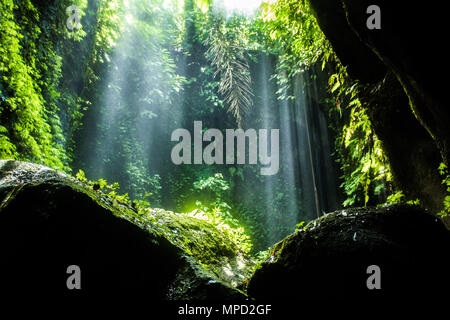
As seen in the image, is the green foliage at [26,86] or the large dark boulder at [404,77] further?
the green foliage at [26,86]

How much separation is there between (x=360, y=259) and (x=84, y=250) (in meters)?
1.93

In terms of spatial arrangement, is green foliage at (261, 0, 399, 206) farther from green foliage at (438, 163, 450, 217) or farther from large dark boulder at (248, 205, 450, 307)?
large dark boulder at (248, 205, 450, 307)

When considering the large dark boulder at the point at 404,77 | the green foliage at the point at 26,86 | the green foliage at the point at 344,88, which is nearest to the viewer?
the large dark boulder at the point at 404,77

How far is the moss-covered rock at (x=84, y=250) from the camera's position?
1.62 metres

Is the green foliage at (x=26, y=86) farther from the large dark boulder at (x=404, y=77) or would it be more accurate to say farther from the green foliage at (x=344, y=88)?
the large dark boulder at (x=404, y=77)

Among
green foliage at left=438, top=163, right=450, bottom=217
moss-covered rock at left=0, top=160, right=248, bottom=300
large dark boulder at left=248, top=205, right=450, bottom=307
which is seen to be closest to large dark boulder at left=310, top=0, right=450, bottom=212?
green foliage at left=438, top=163, right=450, bottom=217

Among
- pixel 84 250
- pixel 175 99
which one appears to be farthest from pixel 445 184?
pixel 175 99

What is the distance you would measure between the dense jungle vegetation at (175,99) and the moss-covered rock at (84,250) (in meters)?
0.54

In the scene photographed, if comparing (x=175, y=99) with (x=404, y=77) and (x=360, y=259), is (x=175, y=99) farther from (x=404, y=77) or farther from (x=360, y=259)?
(x=360, y=259)

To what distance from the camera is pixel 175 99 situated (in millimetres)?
13102

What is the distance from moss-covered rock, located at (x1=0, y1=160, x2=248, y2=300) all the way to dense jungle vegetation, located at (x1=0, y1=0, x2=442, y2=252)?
1.79ft

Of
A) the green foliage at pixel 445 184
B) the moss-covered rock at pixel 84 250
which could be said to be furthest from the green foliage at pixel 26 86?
the green foliage at pixel 445 184
